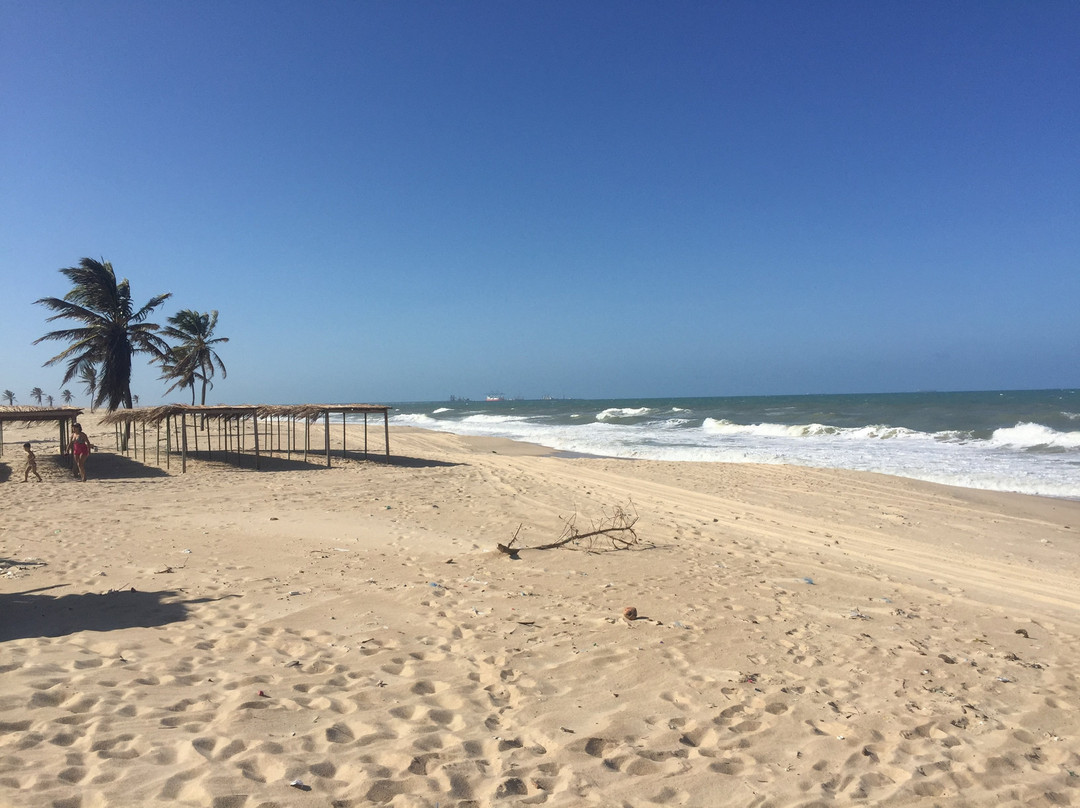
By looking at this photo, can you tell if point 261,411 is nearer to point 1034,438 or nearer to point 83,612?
point 83,612

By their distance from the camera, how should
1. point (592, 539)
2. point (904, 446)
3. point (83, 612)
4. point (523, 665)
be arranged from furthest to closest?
point (904, 446) < point (592, 539) < point (83, 612) < point (523, 665)

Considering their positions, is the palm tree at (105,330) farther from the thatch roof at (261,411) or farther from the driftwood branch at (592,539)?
the driftwood branch at (592,539)

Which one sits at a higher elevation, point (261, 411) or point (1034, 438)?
point (261, 411)

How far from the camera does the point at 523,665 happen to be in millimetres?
4418

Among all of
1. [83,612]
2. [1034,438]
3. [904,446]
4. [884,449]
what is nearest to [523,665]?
[83,612]

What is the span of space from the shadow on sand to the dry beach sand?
0.03 metres

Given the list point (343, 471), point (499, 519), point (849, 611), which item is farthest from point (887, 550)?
point (343, 471)

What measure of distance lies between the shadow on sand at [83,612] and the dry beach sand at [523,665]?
30 millimetres

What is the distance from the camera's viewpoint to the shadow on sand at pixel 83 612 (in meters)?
4.67

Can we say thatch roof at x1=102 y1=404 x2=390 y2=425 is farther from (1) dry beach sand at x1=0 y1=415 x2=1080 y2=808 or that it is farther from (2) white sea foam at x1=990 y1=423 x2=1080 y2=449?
(2) white sea foam at x1=990 y1=423 x2=1080 y2=449

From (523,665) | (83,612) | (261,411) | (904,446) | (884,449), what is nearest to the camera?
(523,665)

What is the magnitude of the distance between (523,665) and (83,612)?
3594mm

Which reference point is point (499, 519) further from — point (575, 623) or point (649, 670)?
point (649, 670)

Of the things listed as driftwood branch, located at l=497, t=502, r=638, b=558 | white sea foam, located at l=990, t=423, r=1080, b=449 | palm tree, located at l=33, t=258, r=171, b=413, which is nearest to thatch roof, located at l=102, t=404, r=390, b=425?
palm tree, located at l=33, t=258, r=171, b=413
